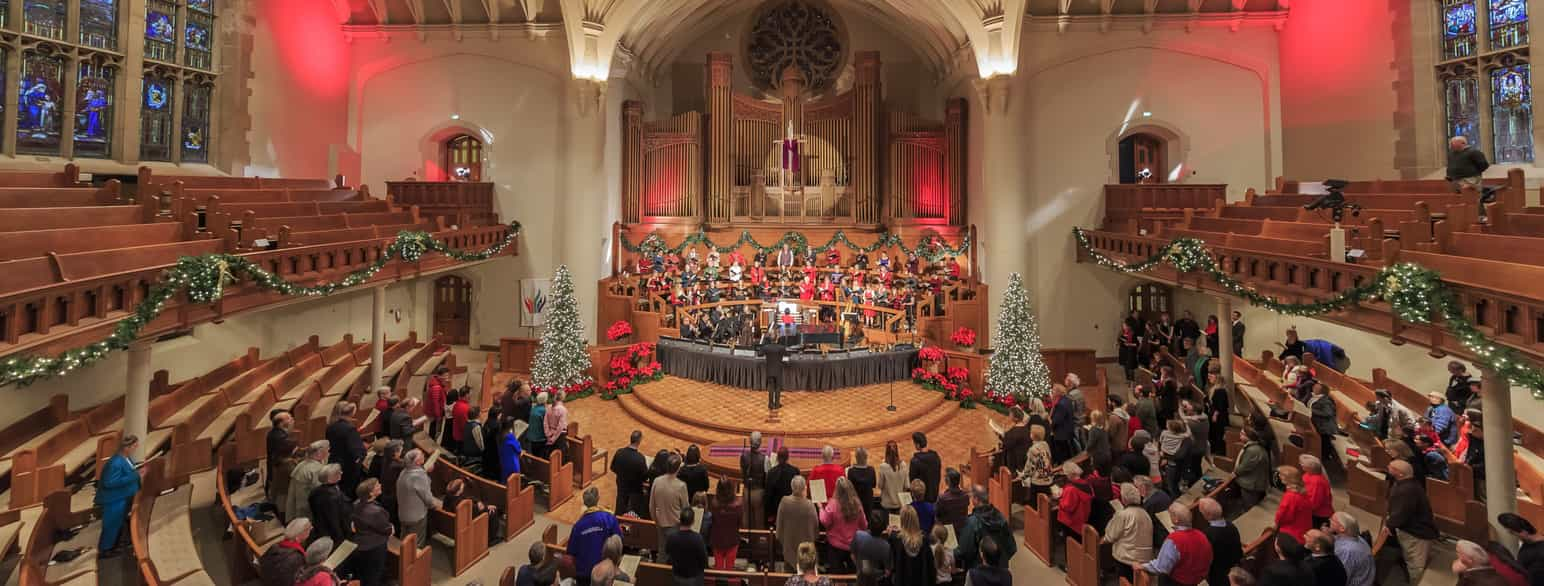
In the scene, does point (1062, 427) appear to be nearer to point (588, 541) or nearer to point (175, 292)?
point (588, 541)

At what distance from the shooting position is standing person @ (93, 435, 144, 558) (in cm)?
554

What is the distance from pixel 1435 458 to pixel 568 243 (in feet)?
46.6

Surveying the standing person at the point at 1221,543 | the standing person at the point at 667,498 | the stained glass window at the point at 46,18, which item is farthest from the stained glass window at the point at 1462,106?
the stained glass window at the point at 46,18

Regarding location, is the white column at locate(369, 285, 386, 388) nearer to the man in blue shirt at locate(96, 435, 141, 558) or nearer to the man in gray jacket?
the man in blue shirt at locate(96, 435, 141, 558)

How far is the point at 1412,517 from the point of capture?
4.99 m

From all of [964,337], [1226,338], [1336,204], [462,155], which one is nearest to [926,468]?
[1336,204]

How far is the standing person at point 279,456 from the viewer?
6.42 m

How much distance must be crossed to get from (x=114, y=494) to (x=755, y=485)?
18.2ft

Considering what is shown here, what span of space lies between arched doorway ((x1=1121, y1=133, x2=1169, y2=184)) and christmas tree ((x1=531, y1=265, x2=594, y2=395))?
1227 centimetres

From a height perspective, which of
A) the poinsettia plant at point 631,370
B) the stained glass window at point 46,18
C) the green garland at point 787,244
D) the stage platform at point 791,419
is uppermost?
the stained glass window at point 46,18

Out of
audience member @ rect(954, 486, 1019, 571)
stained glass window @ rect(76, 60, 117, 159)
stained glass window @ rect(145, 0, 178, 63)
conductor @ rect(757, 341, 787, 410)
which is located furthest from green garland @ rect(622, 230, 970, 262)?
audience member @ rect(954, 486, 1019, 571)

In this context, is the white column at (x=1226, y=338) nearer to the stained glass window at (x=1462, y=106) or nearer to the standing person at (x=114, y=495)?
the stained glass window at (x=1462, y=106)

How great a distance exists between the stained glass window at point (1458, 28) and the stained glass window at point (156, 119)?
21.5 metres

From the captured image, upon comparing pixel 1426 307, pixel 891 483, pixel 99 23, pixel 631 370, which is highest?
pixel 99 23
